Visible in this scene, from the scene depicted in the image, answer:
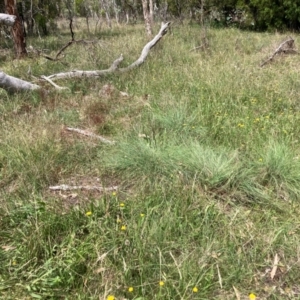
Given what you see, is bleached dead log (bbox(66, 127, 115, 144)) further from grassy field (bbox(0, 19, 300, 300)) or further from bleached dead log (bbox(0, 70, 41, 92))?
bleached dead log (bbox(0, 70, 41, 92))

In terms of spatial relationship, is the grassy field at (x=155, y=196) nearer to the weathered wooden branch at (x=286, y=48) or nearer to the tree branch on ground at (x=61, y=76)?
the tree branch on ground at (x=61, y=76)

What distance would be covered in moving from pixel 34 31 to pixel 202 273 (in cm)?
1815

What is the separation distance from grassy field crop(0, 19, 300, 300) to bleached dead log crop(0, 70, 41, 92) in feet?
0.73

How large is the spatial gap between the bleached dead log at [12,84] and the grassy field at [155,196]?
0.22m

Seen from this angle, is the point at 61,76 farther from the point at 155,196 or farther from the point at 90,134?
the point at 155,196

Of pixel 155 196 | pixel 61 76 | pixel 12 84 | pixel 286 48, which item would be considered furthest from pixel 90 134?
pixel 286 48

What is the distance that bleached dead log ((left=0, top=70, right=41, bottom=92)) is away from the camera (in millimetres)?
4766

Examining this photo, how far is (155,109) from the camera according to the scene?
13.9 feet

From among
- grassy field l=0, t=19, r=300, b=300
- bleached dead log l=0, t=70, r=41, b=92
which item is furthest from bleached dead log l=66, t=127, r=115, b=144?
bleached dead log l=0, t=70, r=41, b=92

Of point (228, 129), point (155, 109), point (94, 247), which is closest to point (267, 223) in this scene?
point (94, 247)

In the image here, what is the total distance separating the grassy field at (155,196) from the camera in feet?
6.11

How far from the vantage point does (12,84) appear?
16.3 ft

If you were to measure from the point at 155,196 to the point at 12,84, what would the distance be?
3.70m

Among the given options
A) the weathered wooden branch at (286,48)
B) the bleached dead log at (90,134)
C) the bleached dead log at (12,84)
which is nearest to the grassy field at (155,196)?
the bleached dead log at (90,134)
